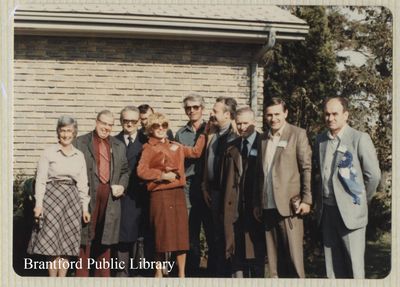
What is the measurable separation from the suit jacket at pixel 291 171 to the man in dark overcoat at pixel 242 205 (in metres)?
0.24

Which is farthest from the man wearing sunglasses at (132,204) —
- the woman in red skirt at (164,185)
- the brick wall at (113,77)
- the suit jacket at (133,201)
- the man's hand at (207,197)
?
the brick wall at (113,77)

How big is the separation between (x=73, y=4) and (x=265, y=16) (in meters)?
1.95

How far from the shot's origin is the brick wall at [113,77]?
7250 millimetres

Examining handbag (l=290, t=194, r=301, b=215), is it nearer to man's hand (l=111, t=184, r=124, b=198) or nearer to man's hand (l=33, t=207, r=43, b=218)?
man's hand (l=111, t=184, r=124, b=198)

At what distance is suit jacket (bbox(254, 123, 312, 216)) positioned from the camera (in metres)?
6.50

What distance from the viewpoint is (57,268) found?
673cm

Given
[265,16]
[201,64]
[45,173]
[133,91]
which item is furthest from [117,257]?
[265,16]

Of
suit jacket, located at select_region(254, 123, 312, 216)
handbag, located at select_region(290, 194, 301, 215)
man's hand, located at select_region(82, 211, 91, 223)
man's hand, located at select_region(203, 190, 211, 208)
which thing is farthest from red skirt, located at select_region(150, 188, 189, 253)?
handbag, located at select_region(290, 194, 301, 215)

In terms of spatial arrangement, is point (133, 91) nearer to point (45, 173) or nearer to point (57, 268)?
point (45, 173)

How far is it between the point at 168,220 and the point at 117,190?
0.54m

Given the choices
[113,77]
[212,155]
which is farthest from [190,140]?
[113,77]

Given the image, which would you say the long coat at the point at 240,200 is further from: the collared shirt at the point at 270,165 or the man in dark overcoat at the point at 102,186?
the man in dark overcoat at the point at 102,186

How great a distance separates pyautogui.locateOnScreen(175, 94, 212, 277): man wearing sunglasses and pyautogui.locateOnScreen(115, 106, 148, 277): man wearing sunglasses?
1.37ft

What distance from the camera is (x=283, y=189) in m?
6.52
